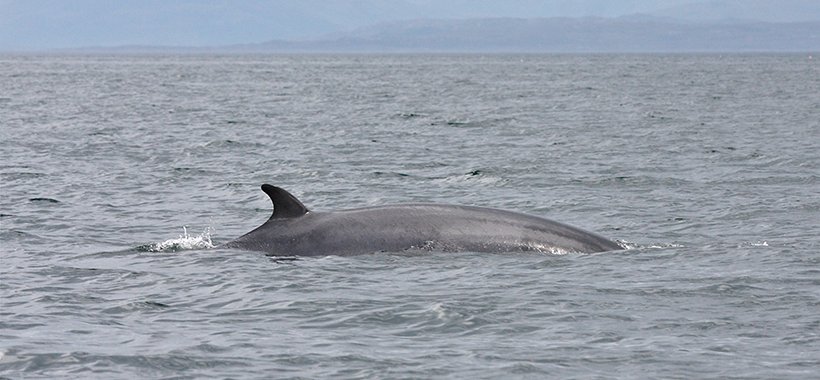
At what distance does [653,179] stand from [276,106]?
38190 millimetres

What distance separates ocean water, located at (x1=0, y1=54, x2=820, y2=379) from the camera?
37.7ft

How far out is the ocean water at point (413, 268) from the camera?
11484 millimetres

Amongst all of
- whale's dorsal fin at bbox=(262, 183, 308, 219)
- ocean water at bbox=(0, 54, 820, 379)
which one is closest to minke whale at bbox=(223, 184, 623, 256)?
whale's dorsal fin at bbox=(262, 183, 308, 219)

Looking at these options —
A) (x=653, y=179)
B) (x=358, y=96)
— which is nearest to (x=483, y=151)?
(x=653, y=179)

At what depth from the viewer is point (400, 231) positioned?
15672mm

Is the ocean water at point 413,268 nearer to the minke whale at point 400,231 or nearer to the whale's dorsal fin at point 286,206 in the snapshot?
the minke whale at point 400,231

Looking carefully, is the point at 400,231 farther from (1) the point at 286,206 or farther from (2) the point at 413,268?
(1) the point at 286,206

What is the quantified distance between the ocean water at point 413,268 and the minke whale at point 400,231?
0.53 feet

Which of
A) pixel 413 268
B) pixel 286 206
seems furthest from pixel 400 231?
pixel 286 206

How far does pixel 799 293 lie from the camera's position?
1414cm

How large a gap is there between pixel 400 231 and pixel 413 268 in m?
0.62

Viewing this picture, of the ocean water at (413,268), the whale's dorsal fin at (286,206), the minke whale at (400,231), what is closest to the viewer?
the ocean water at (413,268)

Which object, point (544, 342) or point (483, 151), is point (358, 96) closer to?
point (483, 151)

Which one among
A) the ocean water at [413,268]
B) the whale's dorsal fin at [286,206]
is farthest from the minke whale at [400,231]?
the ocean water at [413,268]
